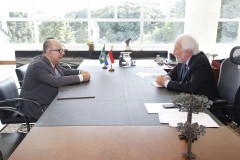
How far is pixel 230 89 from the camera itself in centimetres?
246

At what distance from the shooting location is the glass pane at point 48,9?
7.05 meters

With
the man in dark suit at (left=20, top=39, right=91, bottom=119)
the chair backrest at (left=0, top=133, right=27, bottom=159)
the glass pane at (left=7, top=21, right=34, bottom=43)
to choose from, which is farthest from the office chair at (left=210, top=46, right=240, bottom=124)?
the glass pane at (left=7, top=21, right=34, bottom=43)

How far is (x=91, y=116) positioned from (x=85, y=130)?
232 millimetres

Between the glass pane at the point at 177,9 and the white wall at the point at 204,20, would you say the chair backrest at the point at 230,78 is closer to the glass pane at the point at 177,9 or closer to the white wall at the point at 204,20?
the white wall at the point at 204,20

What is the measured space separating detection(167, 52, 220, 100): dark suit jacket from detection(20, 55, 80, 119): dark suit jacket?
119 cm

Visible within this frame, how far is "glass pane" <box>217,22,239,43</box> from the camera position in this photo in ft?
23.9

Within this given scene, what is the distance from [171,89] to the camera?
2359 millimetres

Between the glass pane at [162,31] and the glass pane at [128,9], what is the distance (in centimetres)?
49

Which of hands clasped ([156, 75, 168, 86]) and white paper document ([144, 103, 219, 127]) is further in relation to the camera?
hands clasped ([156, 75, 168, 86])

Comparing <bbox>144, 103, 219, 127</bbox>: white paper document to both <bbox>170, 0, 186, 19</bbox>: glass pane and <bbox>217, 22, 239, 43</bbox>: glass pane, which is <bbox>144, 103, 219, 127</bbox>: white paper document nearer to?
<bbox>170, 0, 186, 19</bbox>: glass pane

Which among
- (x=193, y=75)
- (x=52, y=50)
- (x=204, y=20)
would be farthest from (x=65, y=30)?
(x=193, y=75)

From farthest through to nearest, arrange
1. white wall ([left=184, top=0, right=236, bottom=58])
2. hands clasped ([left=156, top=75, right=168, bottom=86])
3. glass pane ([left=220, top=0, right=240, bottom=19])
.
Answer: glass pane ([left=220, top=0, right=240, bottom=19])
white wall ([left=184, top=0, right=236, bottom=58])
hands clasped ([left=156, top=75, right=168, bottom=86])

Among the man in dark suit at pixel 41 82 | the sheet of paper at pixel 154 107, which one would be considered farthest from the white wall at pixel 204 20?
the sheet of paper at pixel 154 107

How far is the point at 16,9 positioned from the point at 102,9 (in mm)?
2803
